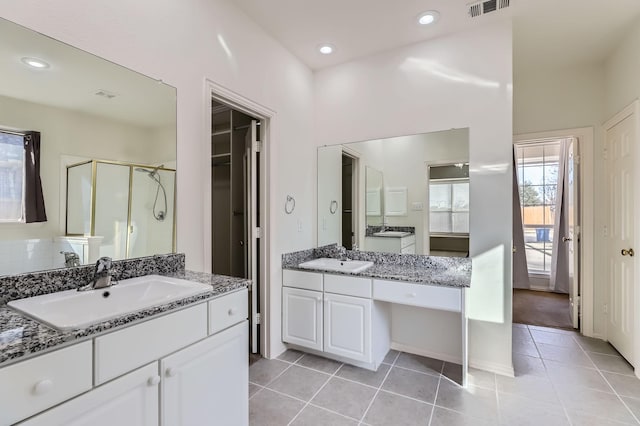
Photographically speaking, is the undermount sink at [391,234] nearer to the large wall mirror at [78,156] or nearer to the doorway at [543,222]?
the large wall mirror at [78,156]

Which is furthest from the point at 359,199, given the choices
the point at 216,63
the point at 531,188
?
the point at 531,188

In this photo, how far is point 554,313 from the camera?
391 cm

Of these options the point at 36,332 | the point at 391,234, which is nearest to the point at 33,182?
the point at 36,332

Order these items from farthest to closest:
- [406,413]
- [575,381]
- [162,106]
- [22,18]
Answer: [575,381] → [406,413] → [162,106] → [22,18]

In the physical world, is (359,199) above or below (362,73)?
below

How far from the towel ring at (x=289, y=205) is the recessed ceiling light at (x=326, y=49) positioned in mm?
1393

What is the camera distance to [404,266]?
9.04 feet

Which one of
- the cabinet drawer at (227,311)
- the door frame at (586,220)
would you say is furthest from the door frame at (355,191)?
the door frame at (586,220)

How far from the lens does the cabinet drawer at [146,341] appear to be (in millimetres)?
999

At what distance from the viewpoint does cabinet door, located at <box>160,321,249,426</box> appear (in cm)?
121

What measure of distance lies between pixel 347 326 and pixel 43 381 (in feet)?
6.41

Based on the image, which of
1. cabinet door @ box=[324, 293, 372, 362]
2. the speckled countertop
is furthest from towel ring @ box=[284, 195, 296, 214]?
cabinet door @ box=[324, 293, 372, 362]

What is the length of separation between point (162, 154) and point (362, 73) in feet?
6.73

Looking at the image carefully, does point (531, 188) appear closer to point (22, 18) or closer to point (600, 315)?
point (600, 315)
